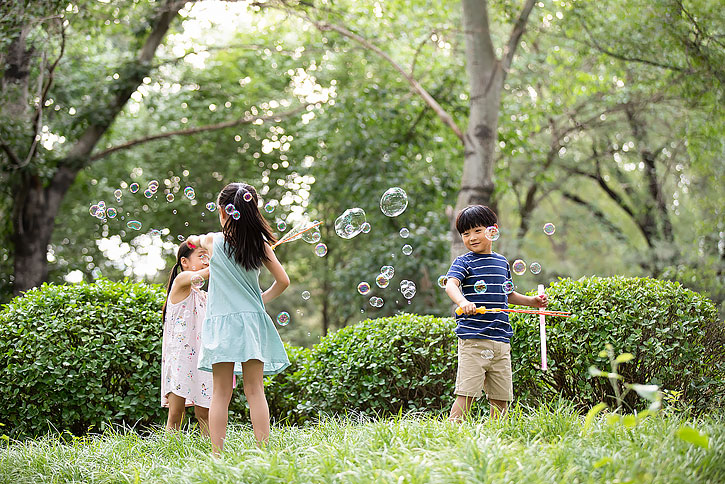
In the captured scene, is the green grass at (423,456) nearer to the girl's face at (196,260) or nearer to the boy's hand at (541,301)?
the boy's hand at (541,301)

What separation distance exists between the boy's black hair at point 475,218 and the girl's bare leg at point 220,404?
1.72 metres

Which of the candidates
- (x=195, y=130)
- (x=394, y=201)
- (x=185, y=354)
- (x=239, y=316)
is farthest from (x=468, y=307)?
(x=195, y=130)

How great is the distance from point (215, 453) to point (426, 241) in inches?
303

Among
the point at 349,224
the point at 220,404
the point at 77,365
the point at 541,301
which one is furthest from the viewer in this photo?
the point at 77,365

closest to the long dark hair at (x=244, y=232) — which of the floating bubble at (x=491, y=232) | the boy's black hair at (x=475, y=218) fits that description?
the boy's black hair at (x=475, y=218)

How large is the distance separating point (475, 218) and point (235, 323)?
1.67 meters

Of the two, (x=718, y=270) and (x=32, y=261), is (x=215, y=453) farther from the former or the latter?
(x=718, y=270)

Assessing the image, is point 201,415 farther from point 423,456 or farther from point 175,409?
point 423,456

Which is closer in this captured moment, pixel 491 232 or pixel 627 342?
pixel 491 232

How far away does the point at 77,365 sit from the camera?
523 cm

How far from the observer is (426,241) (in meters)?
10.9

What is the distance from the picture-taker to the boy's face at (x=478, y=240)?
14.2 feet

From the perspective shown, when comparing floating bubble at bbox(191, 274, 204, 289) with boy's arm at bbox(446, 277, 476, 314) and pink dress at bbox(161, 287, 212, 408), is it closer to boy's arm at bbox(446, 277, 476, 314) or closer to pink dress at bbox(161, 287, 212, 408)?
pink dress at bbox(161, 287, 212, 408)

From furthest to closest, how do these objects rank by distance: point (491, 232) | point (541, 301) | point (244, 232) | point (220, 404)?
point (541, 301), point (491, 232), point (244, 232), point (220, 404)
